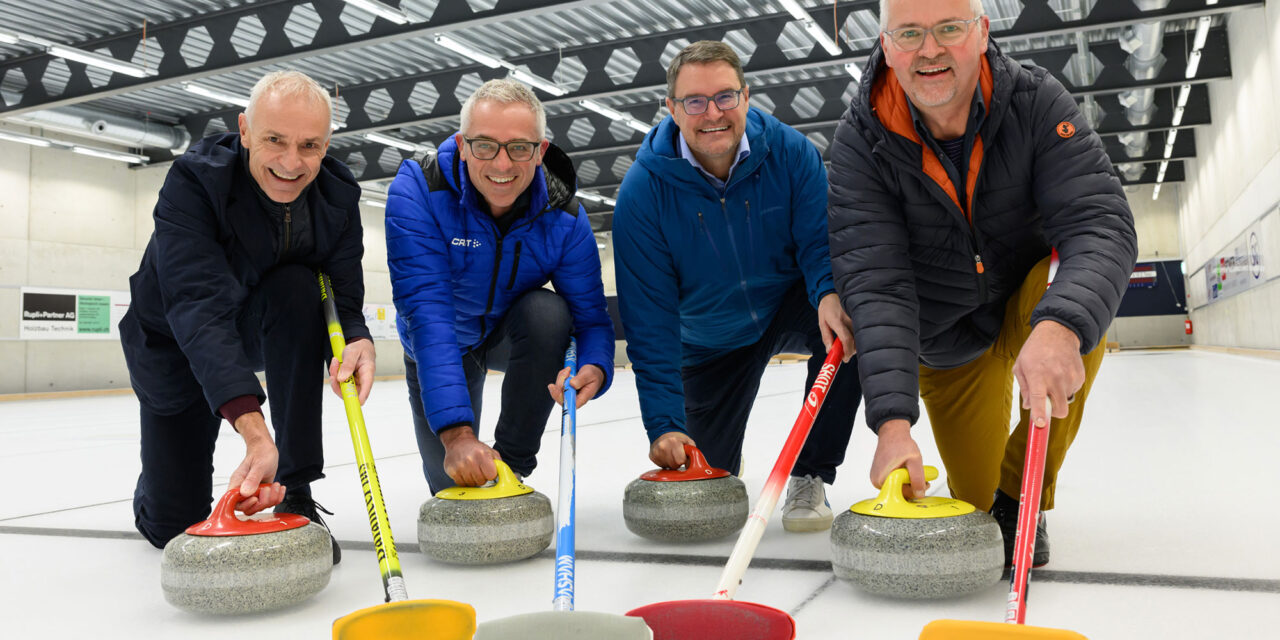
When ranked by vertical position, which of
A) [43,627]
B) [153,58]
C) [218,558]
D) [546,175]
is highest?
[153,58]

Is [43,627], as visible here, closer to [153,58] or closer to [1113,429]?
[1113,429]

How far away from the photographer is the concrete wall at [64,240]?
40.3 ft

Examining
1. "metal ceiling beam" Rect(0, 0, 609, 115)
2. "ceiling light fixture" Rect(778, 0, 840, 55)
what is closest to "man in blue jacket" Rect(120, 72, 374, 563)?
"metal ceiling beam" Rect(0, 0, 609, 115)

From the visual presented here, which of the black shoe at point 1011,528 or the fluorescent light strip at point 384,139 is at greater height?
the fluorescent light strip at point 384,139

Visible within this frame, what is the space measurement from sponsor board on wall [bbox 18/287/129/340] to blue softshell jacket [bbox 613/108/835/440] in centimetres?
1311

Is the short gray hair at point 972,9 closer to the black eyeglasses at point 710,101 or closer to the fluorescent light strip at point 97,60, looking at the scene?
the black eyeglasses at point 710,101

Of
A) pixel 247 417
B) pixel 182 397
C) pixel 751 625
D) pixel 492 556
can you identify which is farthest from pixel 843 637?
pixel 182 397

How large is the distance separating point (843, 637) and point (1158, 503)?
1.36 m

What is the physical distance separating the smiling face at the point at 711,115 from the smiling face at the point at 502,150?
379 millimetres

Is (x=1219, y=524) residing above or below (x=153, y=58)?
below

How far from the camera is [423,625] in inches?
51.3

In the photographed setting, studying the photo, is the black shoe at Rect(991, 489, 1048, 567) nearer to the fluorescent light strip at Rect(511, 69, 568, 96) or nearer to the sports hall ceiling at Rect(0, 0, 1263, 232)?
the sports hall ceiling at Rect(0, 0, 1263, 232)

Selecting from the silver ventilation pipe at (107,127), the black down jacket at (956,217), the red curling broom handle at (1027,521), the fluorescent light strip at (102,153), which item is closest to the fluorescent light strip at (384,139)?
the silver ventilation pipe at (107,127)

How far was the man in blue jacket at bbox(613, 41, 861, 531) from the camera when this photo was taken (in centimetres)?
224
